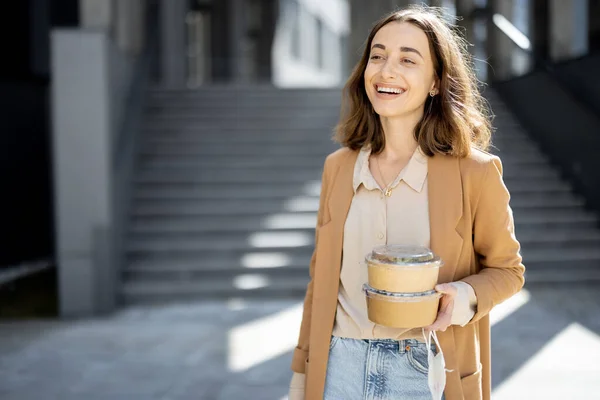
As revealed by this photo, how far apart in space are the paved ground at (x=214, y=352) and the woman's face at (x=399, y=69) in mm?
2749

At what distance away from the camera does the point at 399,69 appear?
1.74 m

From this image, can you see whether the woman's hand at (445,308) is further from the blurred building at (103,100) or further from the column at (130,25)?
the column at (130,25)

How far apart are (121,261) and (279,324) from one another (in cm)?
212

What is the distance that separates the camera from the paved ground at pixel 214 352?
4191mm

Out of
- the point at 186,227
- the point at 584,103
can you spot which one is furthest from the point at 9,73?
the point at 584,103

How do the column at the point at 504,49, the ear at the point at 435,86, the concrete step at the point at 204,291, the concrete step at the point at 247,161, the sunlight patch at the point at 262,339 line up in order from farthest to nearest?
the column at the point at 504,49
the concrete step at the point at 247,161
the concrete step at the point at 204,291
the sunlight patch at the point at 262,339
the ear at the point at 435,86

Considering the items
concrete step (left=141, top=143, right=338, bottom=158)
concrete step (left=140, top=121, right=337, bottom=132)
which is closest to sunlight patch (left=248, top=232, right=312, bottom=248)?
concrete step (left=141, top=143, right=338, bottom=158)

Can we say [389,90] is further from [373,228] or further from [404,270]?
[404,270]

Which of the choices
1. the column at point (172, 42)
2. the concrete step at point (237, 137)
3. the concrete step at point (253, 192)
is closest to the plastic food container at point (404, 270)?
the concrete step at point (253, 192)

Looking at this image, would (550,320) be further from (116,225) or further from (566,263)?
(116,225)

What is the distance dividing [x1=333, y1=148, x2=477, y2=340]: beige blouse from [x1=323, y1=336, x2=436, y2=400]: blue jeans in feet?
0.09

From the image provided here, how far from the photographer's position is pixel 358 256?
6.04 feet

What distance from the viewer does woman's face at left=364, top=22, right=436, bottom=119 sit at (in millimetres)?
1741

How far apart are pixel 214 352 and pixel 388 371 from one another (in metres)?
3.40
